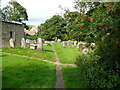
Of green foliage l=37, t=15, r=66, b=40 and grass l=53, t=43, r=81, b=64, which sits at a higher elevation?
green foliage l=37, t=15, r=66, b=40

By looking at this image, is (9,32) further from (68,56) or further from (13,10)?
(68,56)

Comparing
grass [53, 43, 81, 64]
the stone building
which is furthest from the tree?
grass [53, 43, 81, 64]

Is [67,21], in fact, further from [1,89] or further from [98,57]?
[1,89]

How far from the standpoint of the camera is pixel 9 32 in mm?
23031

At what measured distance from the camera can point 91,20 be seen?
466cm

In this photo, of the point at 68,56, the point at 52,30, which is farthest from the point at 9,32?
the point at 52,30

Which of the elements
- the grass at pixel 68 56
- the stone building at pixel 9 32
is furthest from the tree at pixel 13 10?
the grass at pixel 68 56

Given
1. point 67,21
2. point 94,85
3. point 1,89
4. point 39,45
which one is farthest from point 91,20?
point 39,45

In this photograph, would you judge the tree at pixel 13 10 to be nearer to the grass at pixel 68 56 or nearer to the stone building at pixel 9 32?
the stone building at pixel 9 32

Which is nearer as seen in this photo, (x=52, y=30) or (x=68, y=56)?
(x=68, y=56)

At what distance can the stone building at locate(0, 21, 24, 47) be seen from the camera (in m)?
21.2

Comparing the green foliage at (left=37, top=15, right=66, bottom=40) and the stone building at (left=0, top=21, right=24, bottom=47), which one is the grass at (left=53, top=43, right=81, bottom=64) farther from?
the green foliage at (left=37, top=15, right=66, bottom=40)

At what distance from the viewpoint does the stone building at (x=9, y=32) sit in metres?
21.2

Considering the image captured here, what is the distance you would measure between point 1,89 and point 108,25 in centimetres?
447
